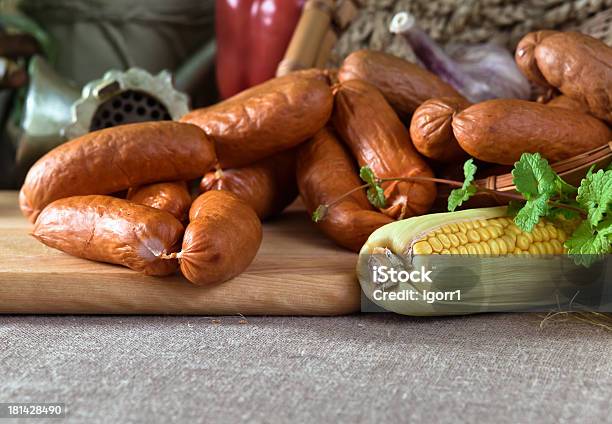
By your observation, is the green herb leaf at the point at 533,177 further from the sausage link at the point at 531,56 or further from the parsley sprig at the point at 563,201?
the sausage link at the point at 531,56

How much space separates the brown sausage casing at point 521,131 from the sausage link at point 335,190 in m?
0.17

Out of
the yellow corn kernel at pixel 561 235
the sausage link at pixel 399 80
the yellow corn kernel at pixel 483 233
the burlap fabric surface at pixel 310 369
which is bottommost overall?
the burlap fabric surface at pixel 310 369

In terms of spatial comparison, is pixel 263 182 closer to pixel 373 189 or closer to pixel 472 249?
pixel 373 189

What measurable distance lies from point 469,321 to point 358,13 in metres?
0.99

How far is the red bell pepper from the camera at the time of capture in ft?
6.10

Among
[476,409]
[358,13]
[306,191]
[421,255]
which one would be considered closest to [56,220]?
[306,191]

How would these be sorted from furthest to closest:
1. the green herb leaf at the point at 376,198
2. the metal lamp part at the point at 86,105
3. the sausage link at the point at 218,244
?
the metal lamp part at the point at 86,105 < the green herb leaf at the point at 376,198 < the sausage link at the point at 218,244

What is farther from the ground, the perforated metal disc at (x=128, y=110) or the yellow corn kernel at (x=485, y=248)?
the perforated metal disc at (x=128, y=110)

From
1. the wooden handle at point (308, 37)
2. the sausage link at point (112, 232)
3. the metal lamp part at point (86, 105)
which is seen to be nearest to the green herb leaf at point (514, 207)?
the sausage link at point (112, 232)

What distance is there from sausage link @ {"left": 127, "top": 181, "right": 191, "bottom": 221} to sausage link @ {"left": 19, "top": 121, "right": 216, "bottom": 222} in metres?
0.02

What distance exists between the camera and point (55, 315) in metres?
1.06

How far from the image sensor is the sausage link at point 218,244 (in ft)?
3.25

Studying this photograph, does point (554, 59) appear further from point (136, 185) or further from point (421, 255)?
point (136, 185)

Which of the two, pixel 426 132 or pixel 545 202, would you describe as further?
pixel 426 132
